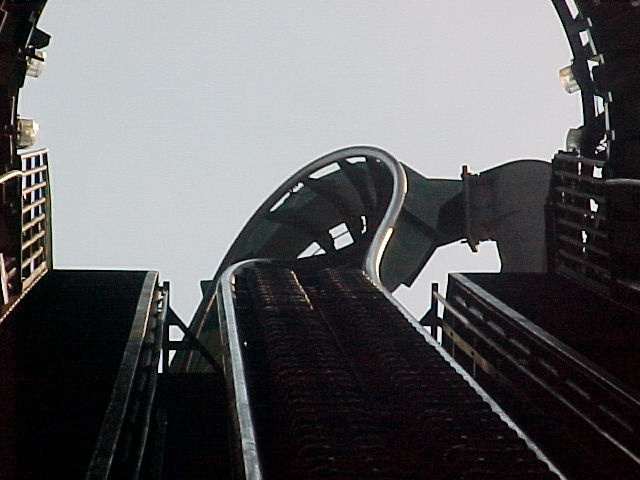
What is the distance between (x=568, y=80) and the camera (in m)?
15.3

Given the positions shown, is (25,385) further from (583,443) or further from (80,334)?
(583,443)

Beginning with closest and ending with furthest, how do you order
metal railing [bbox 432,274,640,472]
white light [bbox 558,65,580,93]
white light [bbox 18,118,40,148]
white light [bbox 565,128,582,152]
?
metal railing [bbox 432,274,640,472] → white light [bbox 18,118,40,148] → white light [bbox 558,65,580,93] → white light [bbox 565,128,582,152]

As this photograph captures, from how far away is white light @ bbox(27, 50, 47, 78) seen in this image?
47.3 feet

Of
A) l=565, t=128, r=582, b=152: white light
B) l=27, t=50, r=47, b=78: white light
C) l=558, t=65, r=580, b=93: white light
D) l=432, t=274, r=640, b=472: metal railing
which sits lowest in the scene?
l=432, t=274, r=640, b=472: metal railing

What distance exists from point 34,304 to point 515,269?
430 inches

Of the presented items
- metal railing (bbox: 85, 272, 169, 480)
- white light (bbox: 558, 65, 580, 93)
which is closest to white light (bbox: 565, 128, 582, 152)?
white light (bbox: 558, 65, 580, 93)

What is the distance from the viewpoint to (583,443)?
964 centimetres

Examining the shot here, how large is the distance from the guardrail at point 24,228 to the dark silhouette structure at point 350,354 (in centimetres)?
4

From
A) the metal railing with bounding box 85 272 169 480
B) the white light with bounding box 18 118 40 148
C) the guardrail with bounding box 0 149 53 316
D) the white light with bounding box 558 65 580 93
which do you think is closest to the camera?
the metal railing with bounding box 85 272 169 480

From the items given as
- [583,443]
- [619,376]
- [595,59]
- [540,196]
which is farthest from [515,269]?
[583,443]

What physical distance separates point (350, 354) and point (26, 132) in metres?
5.55

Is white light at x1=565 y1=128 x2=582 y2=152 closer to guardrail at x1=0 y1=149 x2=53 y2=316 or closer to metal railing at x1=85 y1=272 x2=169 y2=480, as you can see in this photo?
metal railing at x1=85 y1=272 x2=169 y2=480

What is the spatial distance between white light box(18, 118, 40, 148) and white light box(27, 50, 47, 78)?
0.60 metres

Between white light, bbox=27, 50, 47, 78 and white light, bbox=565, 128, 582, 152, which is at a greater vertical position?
white light, bbox=27, 50, 47, 78
